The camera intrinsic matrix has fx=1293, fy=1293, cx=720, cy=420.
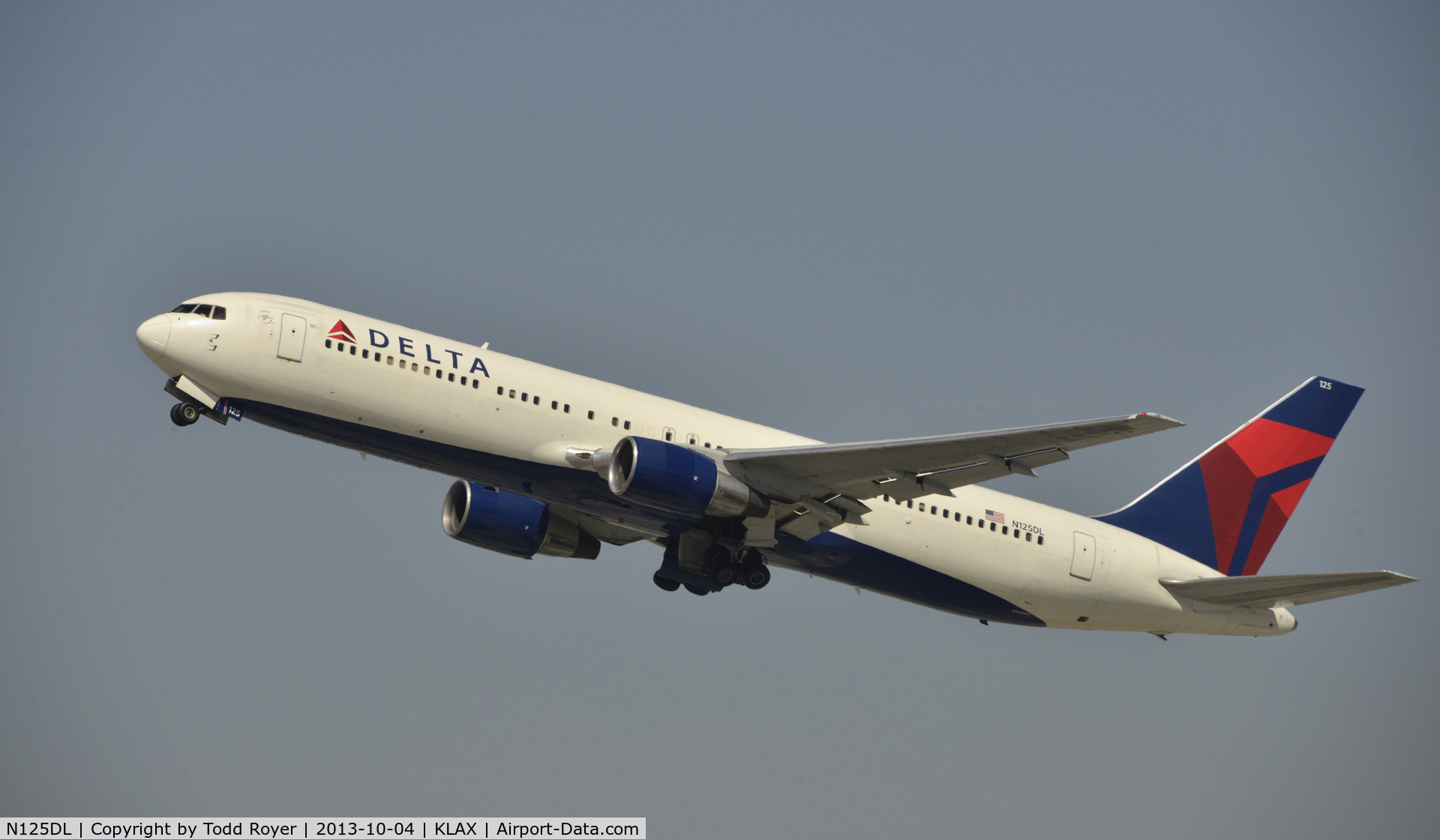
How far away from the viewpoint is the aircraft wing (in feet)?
85.6

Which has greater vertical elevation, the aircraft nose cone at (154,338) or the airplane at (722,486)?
the aircraft nose cone at (154,338)

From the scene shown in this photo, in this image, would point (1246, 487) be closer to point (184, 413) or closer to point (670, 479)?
point (670, 479)

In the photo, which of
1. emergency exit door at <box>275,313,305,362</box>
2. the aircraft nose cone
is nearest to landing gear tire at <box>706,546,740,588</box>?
emergency exit door at <box>275,313,305,362</box>

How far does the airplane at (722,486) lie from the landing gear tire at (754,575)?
7cm

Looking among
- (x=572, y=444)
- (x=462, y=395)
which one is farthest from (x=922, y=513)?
(x=462, y=395)

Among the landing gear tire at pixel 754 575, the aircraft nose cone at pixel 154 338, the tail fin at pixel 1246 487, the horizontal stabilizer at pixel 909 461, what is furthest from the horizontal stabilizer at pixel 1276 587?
the aircraft nose cone at pixel 154 338

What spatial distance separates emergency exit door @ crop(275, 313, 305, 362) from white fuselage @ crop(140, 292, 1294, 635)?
2.2 inches

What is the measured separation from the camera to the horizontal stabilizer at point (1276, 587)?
29.6 metres

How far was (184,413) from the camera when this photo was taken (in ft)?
90.9

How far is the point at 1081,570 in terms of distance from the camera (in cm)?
3322

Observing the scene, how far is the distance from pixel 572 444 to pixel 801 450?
5084mm

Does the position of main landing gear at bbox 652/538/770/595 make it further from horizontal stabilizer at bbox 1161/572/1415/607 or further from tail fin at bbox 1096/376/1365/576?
horizontal stabilizer at bbox 1161/572/1415/607

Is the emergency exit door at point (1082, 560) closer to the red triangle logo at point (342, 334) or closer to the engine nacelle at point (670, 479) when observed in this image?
the engine nacelle at point (670, 479)

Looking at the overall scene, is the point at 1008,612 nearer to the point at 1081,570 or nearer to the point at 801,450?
the point at 1081,570
